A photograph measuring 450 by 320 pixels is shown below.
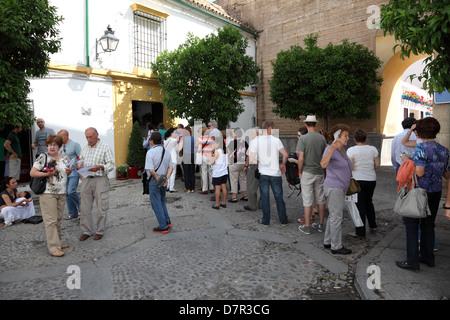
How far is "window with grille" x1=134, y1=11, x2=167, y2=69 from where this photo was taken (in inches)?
481

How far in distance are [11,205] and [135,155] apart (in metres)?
5.46

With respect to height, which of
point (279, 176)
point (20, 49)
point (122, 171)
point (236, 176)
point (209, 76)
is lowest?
point (122, 171)

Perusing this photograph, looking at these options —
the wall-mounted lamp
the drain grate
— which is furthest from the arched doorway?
the drain grate

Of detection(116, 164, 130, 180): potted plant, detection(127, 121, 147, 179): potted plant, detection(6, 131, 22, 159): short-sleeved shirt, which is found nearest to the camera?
detection(6, 131, 22, 159): short-sleeved shirt

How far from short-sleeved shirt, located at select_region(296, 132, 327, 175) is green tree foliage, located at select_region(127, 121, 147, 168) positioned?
7.39 meters

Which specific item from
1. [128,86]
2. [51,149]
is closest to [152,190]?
[51,149]

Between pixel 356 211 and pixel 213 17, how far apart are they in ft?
42.5

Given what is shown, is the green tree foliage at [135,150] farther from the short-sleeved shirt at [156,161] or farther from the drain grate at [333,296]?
the drain grate at [333,296]

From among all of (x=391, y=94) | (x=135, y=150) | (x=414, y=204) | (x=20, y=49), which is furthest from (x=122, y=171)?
(x=391, y=94)

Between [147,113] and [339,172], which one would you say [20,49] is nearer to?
[339,172]

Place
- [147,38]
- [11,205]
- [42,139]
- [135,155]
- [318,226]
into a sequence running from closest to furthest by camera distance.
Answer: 1. [318,226]
2. [11,205]
3. [42,139]
4. [135,155]
5. [147,38]

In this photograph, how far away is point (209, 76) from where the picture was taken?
10797mm

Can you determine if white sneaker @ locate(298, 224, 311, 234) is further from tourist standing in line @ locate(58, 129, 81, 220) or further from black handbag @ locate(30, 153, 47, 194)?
tourist standing in line @ locate(58, 129, 81, 220)
